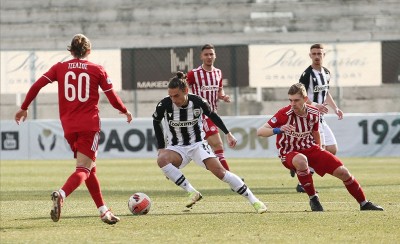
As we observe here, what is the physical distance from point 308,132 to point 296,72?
18928 millimetres

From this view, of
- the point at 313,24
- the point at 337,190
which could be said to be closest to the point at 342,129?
the point at 313,24

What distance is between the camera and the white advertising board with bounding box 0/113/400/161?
26.3 metres

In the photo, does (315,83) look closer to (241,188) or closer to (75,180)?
(241,188)

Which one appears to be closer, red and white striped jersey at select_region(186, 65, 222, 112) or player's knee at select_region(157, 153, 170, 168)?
player's knee at select_region(157, 153, 170, 168)

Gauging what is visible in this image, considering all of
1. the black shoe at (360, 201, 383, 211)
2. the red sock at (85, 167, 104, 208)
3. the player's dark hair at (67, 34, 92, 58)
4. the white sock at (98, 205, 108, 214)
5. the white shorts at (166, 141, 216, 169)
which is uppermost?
the player's dark hair at (67, 34, 92, 58)

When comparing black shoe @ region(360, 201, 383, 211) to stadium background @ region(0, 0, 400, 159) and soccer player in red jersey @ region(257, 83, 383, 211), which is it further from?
stadium background @ region(0, 0, 400, 159)

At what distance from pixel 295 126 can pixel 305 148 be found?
0.95ft

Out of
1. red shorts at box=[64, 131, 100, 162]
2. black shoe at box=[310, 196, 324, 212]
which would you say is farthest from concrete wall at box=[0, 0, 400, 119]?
red shorts at box=[64, 131, 100, 162]

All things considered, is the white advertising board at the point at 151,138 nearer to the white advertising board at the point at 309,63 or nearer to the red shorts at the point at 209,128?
the white advertising board at the point at 309,63

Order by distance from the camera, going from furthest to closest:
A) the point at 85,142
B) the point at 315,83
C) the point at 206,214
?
the point at 315,83
the point at 206,214
the point at 85,142

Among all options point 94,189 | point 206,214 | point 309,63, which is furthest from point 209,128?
point 309,63

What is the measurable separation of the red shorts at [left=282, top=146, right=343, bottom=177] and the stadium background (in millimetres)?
16791

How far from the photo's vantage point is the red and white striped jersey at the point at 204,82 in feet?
52.7

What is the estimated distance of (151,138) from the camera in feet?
89.1
